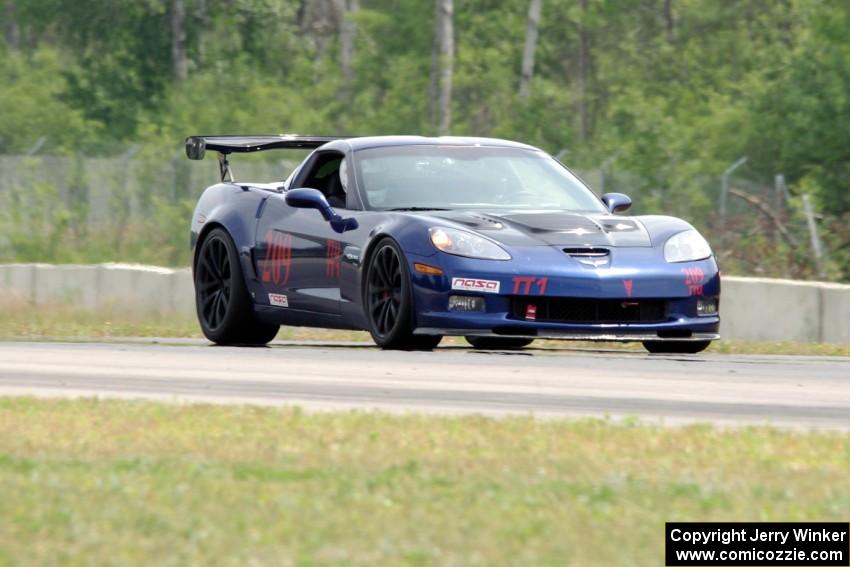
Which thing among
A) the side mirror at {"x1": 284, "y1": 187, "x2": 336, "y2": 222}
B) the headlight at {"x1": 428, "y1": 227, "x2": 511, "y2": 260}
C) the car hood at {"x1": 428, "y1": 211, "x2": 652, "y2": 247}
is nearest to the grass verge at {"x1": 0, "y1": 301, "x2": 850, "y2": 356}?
the car hood at {"x1": 428, "y1": 211, "x2": 652, "y2": 247}

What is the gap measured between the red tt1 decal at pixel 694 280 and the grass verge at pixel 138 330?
5.25 ft

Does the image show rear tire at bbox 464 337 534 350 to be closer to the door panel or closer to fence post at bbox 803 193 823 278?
the door panel

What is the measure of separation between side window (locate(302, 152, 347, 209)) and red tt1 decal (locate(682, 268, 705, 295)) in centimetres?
248

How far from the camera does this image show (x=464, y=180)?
40.9 ft

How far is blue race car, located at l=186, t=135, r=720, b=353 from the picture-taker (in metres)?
11.1

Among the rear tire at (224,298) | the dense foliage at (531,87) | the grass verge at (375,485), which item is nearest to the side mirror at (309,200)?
the rear tire at (224,298)

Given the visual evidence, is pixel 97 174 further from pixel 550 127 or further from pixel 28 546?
pixel 28 546

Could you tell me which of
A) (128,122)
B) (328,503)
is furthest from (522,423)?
(128,122)

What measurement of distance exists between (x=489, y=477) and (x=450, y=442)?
89 centimetres

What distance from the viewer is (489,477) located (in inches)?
250

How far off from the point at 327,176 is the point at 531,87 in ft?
89.4

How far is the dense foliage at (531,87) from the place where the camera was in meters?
26.9

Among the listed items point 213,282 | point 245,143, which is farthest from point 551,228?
point 245,143

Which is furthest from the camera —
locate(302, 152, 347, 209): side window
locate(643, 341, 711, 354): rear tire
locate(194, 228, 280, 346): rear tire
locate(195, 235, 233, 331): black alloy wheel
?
locate(195, 235, 233, 331): black alloy wheel
